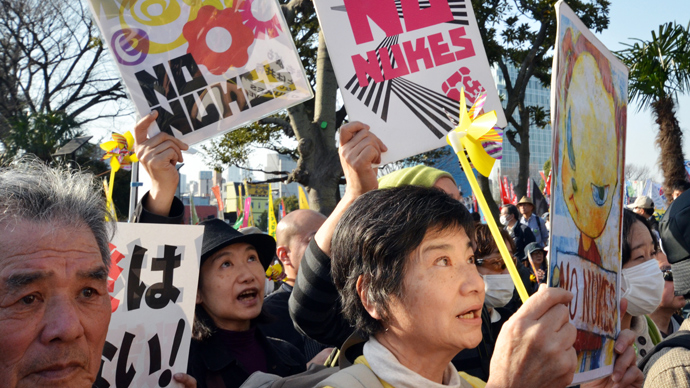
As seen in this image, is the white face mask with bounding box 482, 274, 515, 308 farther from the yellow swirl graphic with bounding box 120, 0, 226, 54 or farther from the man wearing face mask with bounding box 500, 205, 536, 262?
the man wearing face mask with bounding box 500, 205, 536, 262

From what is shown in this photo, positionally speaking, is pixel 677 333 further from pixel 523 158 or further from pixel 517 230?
pixel 523 158

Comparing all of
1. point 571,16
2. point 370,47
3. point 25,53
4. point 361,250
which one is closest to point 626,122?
point 571,16

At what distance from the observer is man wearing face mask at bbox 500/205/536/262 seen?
9.74m

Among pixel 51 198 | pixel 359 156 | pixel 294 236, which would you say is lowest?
pixel 294 236

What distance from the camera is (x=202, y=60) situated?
8.23ft

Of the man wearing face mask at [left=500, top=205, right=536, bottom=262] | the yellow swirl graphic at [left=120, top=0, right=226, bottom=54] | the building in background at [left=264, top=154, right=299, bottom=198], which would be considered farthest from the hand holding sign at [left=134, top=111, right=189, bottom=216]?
the building in background at [left=264, top=154, right=299, bottom=198]

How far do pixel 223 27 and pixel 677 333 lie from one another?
205 cm

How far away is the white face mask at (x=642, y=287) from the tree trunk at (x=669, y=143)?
6.53m

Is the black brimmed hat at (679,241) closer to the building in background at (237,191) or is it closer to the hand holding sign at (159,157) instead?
the hand holding sign at (159,157)

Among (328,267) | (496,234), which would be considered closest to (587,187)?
(496,234)

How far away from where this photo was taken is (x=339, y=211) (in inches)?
85.1

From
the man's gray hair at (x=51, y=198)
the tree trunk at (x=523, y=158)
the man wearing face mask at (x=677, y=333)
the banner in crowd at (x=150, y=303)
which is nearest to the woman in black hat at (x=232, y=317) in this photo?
the banner in crowd at (x=150, y=303)

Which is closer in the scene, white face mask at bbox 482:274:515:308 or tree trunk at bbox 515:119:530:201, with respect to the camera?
white face mask at bbox 482:274:515:308

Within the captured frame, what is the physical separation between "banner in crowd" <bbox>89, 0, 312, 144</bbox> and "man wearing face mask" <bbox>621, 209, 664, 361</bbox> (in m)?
1.83
